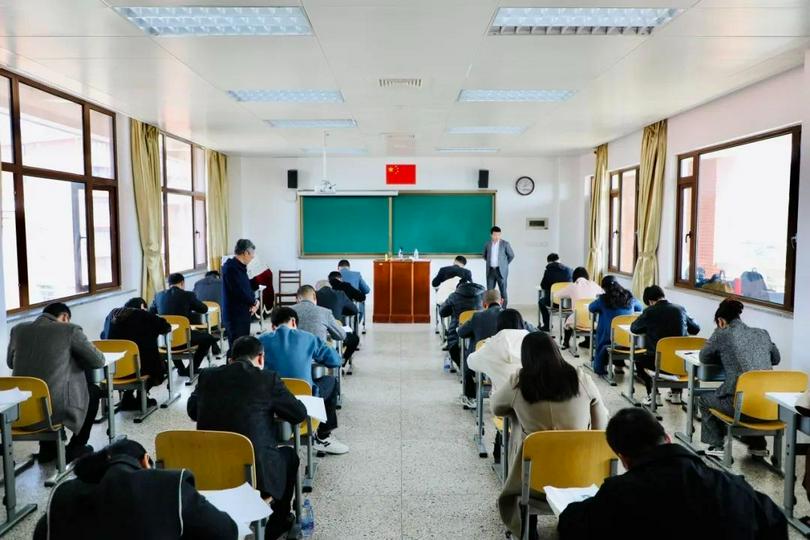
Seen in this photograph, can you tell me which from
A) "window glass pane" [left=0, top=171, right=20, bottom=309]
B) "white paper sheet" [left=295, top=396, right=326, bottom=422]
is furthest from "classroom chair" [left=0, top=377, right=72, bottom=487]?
"window glass pane" [left=0, top=171, right=20, bottom=309]

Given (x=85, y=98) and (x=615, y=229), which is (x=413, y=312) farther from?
(x=85, y=98)

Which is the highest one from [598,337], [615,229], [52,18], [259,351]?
[52,18]

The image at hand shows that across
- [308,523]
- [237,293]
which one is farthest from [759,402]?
[237,293]

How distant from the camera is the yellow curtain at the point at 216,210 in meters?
10.9

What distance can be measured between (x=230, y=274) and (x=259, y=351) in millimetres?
2736

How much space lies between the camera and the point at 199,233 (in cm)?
1072

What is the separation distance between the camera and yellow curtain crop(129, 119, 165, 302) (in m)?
7.63

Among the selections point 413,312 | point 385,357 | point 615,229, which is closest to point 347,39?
point 385,357

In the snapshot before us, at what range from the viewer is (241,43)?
172 inches

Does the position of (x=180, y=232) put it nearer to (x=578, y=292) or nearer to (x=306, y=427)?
(x=578, y=292)

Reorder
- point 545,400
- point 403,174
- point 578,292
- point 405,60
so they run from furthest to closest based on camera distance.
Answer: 1. point 403,174
2. point 578,292
3. point 405,60
4. point 545,400

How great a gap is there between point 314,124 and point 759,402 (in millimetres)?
6398

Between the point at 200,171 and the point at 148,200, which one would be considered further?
the point at 200,171

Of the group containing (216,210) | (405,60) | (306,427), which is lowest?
(306,427)
